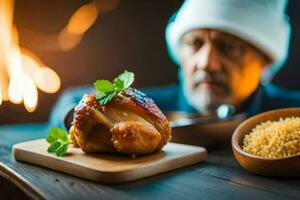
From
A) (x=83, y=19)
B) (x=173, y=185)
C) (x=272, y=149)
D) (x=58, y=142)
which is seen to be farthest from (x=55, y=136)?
(x=83, y=19)

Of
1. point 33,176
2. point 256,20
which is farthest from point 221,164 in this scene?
point 256,20

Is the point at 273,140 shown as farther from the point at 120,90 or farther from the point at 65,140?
the point at 65,140

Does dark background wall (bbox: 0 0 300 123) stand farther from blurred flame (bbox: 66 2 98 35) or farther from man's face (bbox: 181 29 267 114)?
man's face (bbox: 181 29 267 114)

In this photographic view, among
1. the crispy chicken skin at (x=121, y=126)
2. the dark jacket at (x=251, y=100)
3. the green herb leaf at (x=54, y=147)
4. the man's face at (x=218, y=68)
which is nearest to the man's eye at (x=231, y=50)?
the man's face at (x=218, y=68)

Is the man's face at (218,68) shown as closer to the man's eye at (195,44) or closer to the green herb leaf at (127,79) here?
the man's eye at (195,44)

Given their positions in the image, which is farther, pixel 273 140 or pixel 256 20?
pixel 256 20

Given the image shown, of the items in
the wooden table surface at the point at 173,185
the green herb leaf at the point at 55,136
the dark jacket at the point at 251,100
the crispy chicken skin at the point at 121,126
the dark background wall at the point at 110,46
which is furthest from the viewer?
the dark background wall at the point at 110,46
